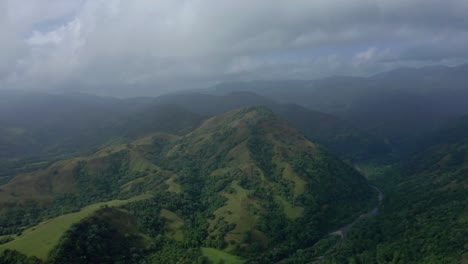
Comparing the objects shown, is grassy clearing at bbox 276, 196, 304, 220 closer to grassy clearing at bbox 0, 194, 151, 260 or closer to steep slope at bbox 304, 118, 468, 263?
steep slope at bbox 304, 118, 468, 263

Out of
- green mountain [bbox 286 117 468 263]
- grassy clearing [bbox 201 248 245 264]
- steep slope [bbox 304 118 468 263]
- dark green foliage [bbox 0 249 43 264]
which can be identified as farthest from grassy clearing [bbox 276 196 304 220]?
dark green foliage [bbox 0 249 43 264]

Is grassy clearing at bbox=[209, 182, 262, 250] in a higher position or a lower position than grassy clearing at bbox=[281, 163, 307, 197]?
lower

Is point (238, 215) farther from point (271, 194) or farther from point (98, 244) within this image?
point (98, 244)

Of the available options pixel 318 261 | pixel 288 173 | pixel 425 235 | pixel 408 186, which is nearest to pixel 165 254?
pixel 318 261

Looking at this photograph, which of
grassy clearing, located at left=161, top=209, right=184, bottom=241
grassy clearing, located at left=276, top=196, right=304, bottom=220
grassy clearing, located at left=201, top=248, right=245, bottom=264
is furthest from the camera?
grassy clearing, located at left=276, top=196, right=304, bottom=220

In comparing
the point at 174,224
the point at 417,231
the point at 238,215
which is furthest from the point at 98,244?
the point at 417,231

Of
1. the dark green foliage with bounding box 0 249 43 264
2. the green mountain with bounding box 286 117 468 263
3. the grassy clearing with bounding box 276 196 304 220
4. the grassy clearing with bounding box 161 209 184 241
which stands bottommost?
the green mountain with bounding box 286 117 468 263

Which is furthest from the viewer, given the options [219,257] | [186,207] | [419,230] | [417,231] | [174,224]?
[186,207]
